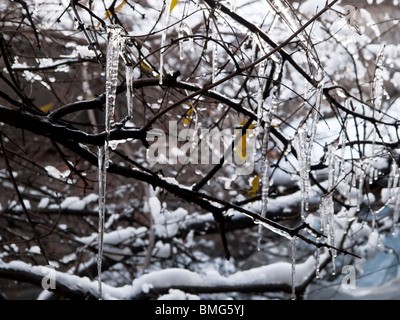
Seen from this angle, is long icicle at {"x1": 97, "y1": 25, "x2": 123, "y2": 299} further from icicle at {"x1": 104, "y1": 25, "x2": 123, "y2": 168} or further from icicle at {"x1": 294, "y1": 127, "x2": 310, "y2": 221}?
icicle at {"x1": 294, "y1": 127, "x2": 310, "y2": 221}

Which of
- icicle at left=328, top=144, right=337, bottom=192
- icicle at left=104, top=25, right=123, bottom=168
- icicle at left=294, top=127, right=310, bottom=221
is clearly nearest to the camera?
icicle at left=104, top=25, right=123, bottom=168

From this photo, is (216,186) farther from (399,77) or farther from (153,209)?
(399,77)

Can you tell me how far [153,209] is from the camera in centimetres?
448

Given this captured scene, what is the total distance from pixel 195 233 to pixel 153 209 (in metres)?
0.60

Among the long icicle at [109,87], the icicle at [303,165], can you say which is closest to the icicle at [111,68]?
the long icicle at [109,87]

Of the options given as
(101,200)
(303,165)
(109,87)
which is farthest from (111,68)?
(303,165)

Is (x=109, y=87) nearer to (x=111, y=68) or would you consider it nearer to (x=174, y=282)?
(x=111, y=68)

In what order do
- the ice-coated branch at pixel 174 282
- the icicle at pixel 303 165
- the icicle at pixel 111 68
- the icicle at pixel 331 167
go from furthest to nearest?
1. the ice-coated branch at pixel 174 282
2. the icicle at pixel 331 167
3. the icicle at pixel 303 165
4. the icicle at pixel 111 68

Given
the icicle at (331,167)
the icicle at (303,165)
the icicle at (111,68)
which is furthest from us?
the icicle at (331,167)

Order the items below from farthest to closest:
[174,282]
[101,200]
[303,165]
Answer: [174,282]
[303,165]
[101,200]

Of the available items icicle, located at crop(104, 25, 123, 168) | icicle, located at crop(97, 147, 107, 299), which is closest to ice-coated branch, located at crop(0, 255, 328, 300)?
icicle, located at crop(97, 147, 107, 299)

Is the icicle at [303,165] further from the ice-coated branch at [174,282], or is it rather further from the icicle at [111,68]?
the ice-coated branch at [174,282]
